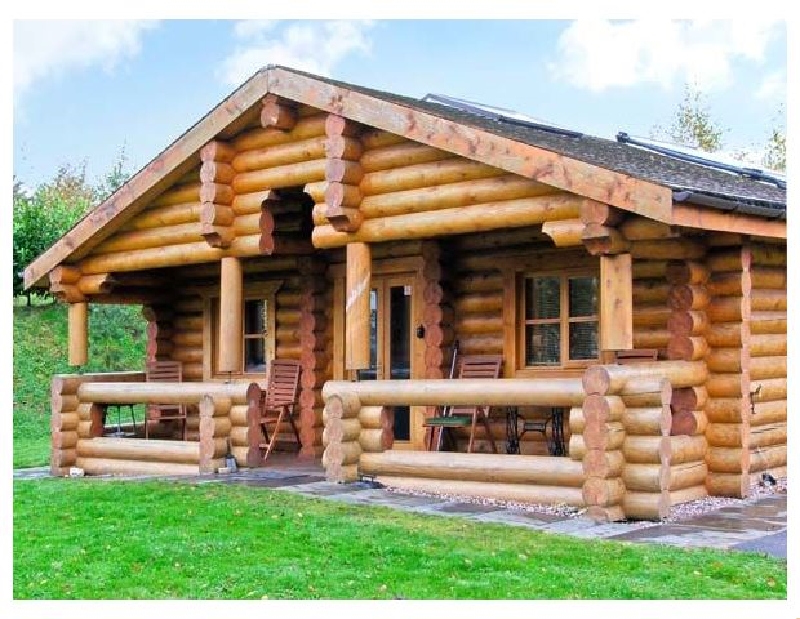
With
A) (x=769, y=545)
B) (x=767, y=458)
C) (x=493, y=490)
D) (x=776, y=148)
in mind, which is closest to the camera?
(x=769, y=545)

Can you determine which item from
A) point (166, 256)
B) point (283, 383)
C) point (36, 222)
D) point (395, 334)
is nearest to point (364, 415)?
point (395, 334)

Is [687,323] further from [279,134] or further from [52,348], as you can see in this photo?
[52,348]

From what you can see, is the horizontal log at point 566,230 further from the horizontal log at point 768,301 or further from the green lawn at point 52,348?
the green lawn at point 52,348

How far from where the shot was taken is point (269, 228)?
1376 cm

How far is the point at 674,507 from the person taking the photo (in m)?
10.8

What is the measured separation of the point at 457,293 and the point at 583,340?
6.40ft

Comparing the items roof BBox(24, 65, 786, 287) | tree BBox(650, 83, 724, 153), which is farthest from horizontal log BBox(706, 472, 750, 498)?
tree BBox(650, 83, 724, 153)

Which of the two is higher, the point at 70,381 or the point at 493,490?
the point at 70,381

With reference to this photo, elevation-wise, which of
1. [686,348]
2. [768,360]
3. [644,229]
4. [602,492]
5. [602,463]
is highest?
[644,229]

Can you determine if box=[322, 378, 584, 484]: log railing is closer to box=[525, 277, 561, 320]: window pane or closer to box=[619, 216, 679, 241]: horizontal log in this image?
box=[525, 277, 561, 320]: window pane

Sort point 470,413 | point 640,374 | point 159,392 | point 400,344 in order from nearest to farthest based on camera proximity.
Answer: point 640,374 < point 470,413 < point 159,392 < point 400,344

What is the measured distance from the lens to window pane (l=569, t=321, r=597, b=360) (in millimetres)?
13023

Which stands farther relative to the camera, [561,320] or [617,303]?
[561,320]
